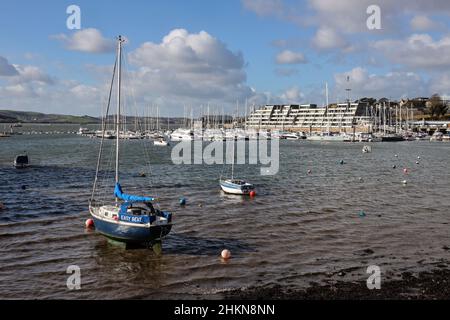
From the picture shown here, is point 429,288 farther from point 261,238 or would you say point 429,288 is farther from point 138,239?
point 138,239

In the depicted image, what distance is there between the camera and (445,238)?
34281mm

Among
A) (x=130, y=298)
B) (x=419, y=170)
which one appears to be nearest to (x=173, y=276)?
(x=130, y=298)

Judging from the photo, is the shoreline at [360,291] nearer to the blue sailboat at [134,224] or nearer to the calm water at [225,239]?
the calm water at [225,239]

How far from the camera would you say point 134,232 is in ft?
96.2

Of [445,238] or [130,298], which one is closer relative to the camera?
[130,298]

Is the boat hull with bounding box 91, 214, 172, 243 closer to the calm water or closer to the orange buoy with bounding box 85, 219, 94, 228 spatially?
the calm water

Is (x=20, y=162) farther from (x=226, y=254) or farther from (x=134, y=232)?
(x=226, y=254)

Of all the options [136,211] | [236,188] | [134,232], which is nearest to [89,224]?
[136,211]

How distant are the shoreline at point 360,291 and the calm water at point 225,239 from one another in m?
1.16

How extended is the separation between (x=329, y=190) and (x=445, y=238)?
80.1ft

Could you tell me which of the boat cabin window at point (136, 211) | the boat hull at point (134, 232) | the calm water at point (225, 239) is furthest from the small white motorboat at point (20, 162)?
the boat cabin window at point (136, 211)

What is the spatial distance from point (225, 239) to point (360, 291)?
12902mm

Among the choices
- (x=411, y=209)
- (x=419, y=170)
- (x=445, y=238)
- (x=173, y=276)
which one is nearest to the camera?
(x=173, y=276)
